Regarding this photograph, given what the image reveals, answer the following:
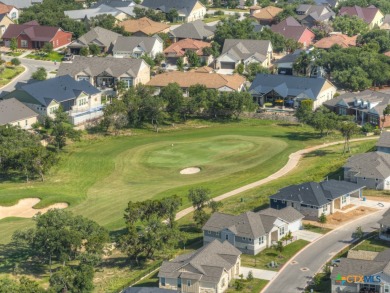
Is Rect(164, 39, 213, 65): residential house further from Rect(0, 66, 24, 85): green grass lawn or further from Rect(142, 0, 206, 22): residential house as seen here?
Rect(0, 66, 24, 85): green grass lawn

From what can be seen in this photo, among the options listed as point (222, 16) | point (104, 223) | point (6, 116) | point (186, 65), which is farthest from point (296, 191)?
point (222, 16)

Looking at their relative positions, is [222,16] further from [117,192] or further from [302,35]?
[117,192]

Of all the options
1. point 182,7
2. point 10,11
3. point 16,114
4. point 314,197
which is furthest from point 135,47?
point 314,197

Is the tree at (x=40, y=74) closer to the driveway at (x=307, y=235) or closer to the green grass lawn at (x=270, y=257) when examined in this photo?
the driveway at (x=307, y=235)

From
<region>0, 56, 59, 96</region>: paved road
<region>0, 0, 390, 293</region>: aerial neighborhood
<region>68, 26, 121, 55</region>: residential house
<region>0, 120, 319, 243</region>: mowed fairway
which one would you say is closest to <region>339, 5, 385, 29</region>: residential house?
<region>0, 0, 390, 293</region>: aerial neighborhood

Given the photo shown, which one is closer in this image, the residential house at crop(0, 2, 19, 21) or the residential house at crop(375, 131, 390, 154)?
the residential house at crop(375, 131, 390, 154)

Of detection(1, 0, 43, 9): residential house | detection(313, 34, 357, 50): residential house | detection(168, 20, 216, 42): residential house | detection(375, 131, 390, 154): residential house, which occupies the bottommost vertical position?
detection(375, 131, 390, 154): residential house
